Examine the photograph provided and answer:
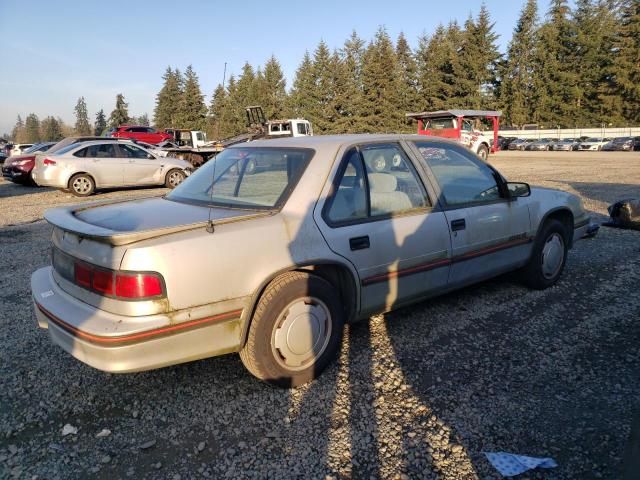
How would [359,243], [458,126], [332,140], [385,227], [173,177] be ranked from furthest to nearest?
[458,126]
[173,177]
[332,140]
[385,227]
[359,243]

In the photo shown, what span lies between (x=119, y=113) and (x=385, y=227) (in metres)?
92.5

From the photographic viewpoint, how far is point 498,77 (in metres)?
63.4

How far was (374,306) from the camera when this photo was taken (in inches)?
133

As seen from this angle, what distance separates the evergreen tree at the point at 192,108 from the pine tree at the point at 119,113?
2155 centimetres

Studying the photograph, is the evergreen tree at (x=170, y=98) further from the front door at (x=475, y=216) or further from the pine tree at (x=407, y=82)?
the front door at (x=475, y=216)

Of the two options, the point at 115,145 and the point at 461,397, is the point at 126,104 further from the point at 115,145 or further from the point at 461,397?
the point at 461,397

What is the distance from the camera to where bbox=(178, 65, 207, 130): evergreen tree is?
65625 millimetres

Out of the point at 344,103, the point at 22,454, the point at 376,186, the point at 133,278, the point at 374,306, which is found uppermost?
the point at 344,103

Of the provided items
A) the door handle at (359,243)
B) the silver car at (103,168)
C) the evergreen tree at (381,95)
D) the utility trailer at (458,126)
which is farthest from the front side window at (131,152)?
the evergreen tree at (381,95)

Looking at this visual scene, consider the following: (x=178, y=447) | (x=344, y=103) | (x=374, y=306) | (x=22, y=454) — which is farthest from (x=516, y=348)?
(x=344, y=103)

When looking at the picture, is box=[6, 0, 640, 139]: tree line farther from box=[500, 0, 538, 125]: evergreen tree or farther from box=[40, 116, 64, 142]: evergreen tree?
box=[40, 116, 64, 142]: evergreen tree

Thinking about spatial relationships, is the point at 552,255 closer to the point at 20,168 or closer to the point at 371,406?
the point at 371,406

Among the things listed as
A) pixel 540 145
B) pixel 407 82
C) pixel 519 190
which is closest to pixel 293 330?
pixel 519 190

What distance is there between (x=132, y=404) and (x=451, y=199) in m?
2.71
